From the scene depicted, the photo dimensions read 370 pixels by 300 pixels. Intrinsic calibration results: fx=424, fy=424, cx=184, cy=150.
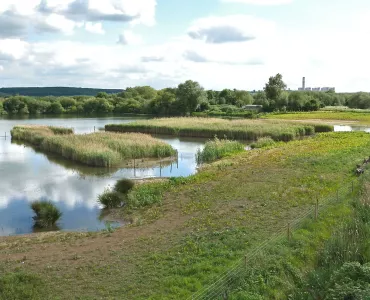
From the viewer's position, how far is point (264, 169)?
70.2 feet

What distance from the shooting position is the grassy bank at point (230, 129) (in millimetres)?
41688

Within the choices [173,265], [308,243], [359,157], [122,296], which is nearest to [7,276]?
[122,296]

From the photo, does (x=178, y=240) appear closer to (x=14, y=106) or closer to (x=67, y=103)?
(x=14, y=106)

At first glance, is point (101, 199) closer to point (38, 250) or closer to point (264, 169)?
point (38, 250)

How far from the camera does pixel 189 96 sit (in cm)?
8888

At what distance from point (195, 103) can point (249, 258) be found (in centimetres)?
8183

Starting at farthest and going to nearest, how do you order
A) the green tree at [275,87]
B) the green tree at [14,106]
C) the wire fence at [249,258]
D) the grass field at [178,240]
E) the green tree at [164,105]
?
the green tree at [14,106] < the green tree at [164,105] < the green tree at [275,87] < the grass field at [178,240] < the wire fence at [249,258]

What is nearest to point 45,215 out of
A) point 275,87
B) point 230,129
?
point 230,129

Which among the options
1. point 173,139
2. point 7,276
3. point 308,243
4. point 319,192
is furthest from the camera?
point 173,139

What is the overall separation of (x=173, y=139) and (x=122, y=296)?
3711 centimetres

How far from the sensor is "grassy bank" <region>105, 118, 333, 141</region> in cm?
4169

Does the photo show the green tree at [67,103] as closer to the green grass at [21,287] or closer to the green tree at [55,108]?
the green tree at [55,108]

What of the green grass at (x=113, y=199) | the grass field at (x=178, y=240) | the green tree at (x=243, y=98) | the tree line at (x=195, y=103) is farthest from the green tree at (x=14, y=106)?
the green grass at (x=113, y=199)

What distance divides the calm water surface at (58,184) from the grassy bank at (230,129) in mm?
10236
